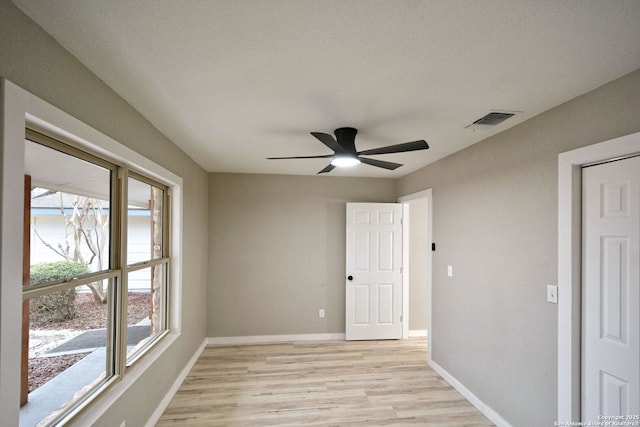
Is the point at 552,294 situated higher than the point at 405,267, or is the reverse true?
→ the point at 552,294

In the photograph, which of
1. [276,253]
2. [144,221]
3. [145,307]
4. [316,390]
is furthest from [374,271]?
[144,221]

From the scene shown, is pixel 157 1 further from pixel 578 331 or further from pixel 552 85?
pixel 578 331

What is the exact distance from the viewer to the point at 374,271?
182 inches

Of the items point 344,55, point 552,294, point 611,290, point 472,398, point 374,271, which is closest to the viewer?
point 344,55

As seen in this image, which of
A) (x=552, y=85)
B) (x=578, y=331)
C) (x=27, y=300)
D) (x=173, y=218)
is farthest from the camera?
(x=173, y=218)

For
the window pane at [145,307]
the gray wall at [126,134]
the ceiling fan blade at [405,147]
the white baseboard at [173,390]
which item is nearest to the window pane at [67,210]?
the gray wall at [126,134]

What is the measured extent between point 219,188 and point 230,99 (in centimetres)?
270

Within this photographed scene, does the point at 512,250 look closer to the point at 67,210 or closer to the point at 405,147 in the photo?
the point at 405,147

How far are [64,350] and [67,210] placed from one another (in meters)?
0.74

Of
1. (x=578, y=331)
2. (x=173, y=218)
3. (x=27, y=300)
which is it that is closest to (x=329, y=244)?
(x=173, y=218)

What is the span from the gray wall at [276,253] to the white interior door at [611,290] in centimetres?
A: 312

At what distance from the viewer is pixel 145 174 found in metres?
2.49

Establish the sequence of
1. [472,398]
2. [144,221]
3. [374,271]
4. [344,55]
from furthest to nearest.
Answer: [374,271] → [472,398] → [144,221] → [344,55]

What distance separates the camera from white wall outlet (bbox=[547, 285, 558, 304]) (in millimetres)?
2048
